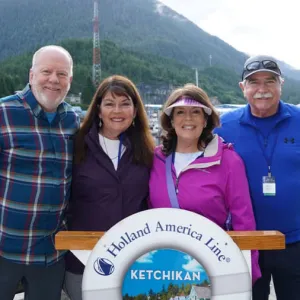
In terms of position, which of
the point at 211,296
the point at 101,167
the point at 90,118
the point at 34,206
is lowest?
the point at 211,296

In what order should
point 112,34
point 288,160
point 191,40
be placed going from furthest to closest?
point 191,40, point 112,34, point 288,160

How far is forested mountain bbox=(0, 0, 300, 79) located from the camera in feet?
422

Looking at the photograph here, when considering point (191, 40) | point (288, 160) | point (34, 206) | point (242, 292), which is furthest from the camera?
point (191, 40)

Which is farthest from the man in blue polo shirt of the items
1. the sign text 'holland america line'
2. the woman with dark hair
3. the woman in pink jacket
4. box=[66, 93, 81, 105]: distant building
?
box=[66, 93, 81, 105]: distant building

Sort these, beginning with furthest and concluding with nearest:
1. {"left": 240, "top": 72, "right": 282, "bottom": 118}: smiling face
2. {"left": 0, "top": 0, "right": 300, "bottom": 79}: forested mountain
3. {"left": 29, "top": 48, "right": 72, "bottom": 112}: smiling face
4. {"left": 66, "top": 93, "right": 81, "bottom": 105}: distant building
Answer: {"left": 0, "top": 0, "right": 300, "bottom": 79}: forested mountain, {"left": 66, "top": 93, "right": 81, "bottom": 105}: distant building, {"left": 240, "top": 72, "right": 282, "bottom": 118}: smiling face, {"left": 29, "top": 48, "right": 72, "bottom": 112}: smiling face

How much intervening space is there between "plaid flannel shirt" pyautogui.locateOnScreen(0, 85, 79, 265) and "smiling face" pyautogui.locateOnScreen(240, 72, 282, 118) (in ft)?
3.59

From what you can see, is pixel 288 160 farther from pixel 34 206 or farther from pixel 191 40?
pixel 191 40

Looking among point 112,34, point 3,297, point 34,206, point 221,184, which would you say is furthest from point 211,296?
point 112,34

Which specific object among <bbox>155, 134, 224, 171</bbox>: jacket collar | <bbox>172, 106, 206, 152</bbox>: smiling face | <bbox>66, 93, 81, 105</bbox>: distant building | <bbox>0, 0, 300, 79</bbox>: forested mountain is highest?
<bbox>0, 0, 300, 79</bbox>: forested mountain

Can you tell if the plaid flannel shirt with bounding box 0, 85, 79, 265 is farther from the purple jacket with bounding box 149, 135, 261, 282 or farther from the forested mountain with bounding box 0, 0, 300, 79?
the forested mountain with bounding box 0, 0, 300, 79

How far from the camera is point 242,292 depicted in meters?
1.52

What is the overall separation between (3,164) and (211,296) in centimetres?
117

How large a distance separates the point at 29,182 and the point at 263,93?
1.34 meters

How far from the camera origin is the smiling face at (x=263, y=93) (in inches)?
84.7
